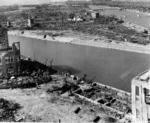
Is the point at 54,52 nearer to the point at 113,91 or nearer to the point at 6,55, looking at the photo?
the point at 6,55

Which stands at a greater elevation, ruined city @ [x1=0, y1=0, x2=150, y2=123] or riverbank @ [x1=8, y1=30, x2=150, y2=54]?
riverbank @ [x1=8, y1=30, x2=150, y2=54]

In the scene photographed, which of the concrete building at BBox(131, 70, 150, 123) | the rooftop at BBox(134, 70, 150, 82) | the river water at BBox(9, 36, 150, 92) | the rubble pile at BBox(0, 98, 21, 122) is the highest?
the rooftop at BBox(134, 70, 150, 82)

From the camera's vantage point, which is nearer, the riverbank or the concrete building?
the concrete building

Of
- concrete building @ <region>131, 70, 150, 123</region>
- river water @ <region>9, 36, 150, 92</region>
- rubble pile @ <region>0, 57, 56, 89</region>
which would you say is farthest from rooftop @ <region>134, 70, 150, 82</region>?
rubble pile @ <region>0, 57, 56, 89</region>

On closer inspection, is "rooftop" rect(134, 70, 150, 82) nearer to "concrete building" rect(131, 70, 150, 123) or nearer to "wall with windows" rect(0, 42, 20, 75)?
"concrete building" rect(131, 70, 150, 123)

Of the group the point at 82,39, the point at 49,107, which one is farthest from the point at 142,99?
the point at 82,39

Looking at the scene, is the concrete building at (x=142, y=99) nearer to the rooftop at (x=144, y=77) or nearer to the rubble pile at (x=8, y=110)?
the rooftop at (x=144, y=77)

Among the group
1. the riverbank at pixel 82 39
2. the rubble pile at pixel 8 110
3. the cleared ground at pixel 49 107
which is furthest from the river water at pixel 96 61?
the rubble pile at pixel 8 110
